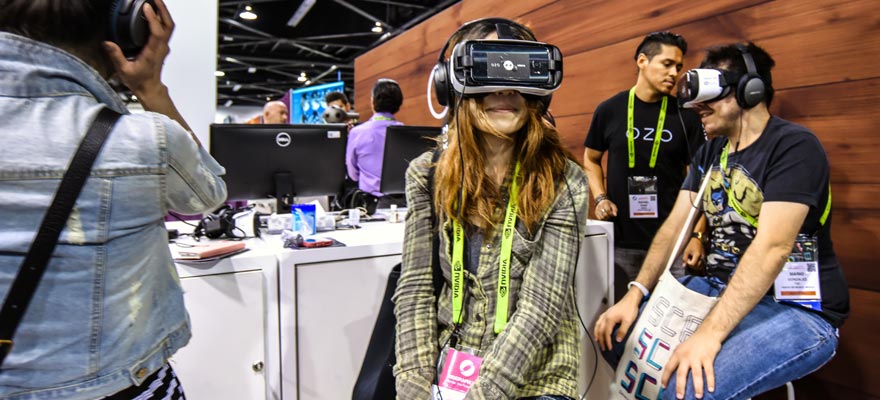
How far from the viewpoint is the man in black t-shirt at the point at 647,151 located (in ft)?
7.61

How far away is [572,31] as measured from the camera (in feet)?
9.96

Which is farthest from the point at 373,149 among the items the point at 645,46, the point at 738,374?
the point at 738,374

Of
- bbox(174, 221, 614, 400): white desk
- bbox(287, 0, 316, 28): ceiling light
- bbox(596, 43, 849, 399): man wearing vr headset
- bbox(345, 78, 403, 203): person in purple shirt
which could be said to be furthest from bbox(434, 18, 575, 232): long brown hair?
bbox(287, 0, 316, 28): ceiling light

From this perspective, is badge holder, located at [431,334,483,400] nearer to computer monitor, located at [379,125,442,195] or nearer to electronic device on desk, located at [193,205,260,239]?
electronic device on desk, located at [193,205,260,239]

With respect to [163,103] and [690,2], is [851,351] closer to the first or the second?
[690,2]

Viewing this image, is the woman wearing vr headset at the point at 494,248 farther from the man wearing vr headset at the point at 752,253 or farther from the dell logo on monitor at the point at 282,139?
the dell logo on monitor at the point at 282,139

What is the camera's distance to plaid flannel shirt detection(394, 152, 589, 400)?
1.16m

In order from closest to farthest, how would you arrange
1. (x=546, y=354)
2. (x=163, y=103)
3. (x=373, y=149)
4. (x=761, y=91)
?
1. (x=163, y=103)
2. (x=546, y=354)
3. (x=761, y=91)
4. (x=373, y=149)

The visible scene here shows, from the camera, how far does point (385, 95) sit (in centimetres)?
333

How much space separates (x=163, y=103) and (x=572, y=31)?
104 inches

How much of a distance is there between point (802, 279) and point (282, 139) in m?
1.87

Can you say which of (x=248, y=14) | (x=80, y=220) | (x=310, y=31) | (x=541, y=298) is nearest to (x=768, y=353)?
(x=541, y=298)

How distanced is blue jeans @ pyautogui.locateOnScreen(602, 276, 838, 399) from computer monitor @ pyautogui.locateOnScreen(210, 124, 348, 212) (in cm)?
154

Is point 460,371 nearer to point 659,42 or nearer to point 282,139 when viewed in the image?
point 282,139
